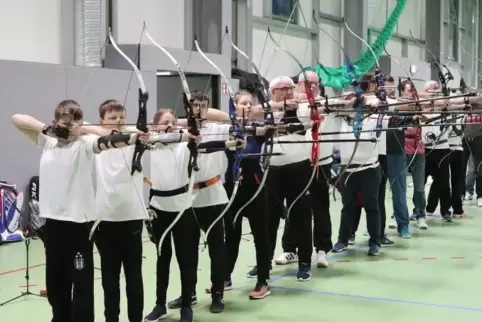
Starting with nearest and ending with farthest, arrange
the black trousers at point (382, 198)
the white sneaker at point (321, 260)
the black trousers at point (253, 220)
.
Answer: the black trousers at point (253, 220) < the white sneaker at point (321, 260) < the black trousers at point (382, 198)

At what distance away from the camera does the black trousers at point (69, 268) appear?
2.48 m

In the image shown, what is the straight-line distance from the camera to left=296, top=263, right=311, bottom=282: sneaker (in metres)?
3.78

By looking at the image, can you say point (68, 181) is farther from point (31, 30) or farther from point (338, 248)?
point (31, 30)

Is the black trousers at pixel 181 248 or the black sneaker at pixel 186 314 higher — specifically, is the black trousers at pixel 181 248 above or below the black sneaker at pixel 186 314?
above

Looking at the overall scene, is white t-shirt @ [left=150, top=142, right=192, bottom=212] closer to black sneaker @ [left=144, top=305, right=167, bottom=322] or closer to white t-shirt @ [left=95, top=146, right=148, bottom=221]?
white t-shirt @ [left=95, top=146, right=148, bottom=221]

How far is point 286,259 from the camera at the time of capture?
4258mm

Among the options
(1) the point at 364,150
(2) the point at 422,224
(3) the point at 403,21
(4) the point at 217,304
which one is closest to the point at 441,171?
(2) the point at 422,224

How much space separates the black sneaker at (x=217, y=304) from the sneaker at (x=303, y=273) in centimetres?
70

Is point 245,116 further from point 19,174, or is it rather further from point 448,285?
point 19,174

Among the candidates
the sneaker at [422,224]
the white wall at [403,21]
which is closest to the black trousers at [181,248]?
the sneaker at [422,224]

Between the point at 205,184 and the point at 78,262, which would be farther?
the point at 205,184

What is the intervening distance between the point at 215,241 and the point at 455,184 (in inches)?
140

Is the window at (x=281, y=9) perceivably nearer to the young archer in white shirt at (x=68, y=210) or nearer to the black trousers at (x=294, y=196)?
the black trousers at (x=294, y=196)

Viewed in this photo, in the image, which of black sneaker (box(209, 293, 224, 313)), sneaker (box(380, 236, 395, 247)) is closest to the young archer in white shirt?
black sneaker (box(209, 293, 224, 313))
